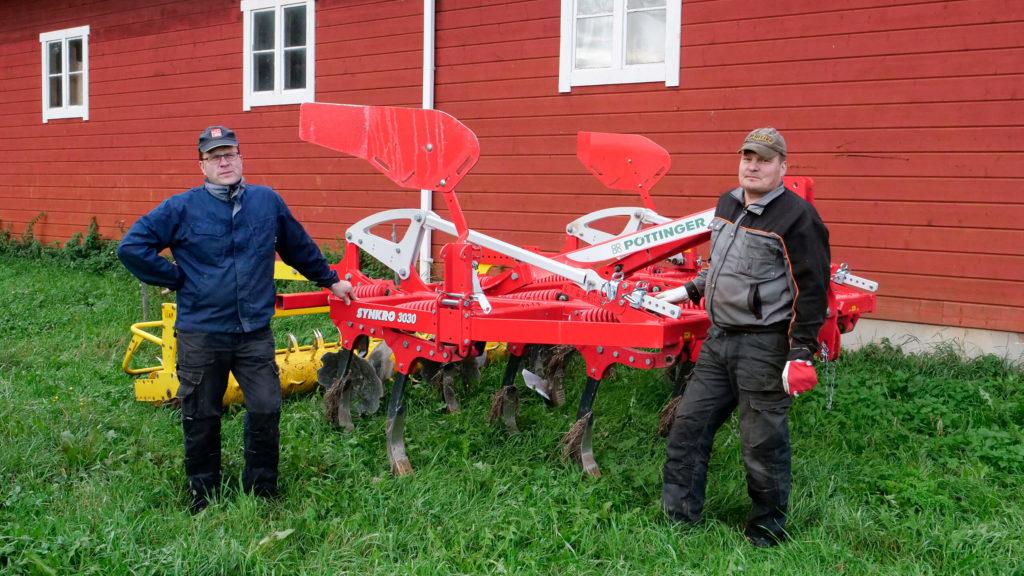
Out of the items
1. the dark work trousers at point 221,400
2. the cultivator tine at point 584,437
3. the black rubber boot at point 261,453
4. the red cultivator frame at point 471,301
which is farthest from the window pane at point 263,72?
the cultivator tine at point 584,437

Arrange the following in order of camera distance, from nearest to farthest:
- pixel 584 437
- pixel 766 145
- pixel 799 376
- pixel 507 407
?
pixel 799 376, pixel 766 145, pixel 584 437, pixel 507 407

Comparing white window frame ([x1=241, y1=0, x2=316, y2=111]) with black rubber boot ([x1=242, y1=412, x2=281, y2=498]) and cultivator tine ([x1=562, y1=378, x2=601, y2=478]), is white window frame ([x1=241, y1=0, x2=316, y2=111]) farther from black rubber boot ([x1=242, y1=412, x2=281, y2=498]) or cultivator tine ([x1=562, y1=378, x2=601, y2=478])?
cultivator tine ([x1=562, y1=378, x2=601, y2=478])

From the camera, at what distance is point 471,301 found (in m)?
4.31

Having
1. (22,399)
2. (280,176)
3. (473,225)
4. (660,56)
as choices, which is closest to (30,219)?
(280,176)

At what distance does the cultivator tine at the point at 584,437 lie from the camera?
4.35m

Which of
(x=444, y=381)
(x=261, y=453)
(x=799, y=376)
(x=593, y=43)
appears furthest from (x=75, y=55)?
(x=799, y=376)

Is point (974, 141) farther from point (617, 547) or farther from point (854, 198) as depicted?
point (617, 547)

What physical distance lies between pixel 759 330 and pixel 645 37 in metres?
4.92

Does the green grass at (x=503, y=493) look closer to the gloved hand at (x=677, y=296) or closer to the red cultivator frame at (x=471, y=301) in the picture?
the red cultivator frame at (x=471, y=301)

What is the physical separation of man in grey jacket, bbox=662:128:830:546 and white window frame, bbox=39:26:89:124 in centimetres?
1189

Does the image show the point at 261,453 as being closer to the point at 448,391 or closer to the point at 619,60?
the point at 448,391

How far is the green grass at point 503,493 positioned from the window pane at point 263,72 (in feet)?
18.6

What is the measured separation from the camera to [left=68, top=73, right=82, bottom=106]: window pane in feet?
43.7

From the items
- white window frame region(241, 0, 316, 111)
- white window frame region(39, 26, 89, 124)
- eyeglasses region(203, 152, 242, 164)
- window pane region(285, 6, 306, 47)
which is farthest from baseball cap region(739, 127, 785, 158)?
white window frame region(39, 26, 89, 124)
